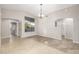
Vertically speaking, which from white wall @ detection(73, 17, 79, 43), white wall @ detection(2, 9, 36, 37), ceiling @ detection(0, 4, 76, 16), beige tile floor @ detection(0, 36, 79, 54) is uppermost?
ceiling @ detection(0, 4, 76, 16)

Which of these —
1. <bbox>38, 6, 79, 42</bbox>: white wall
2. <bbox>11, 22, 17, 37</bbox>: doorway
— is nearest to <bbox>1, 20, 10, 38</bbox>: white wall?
<bbox>11, 22, 17, 37</bbox>: doorway

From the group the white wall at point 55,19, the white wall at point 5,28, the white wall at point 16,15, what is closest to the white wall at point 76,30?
the white wall at point 55,19

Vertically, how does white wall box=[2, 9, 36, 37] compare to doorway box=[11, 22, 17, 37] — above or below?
above

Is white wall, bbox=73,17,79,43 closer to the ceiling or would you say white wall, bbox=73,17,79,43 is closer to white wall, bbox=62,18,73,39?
white wall, bbox=62,18,73,39

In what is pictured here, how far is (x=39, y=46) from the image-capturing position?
2.29 m

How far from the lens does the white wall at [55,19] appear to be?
2215 millimetres

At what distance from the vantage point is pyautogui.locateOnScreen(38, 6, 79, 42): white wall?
7.27ft

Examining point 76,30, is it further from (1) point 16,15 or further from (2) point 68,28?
(1) point 16,15

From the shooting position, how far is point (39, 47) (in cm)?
229

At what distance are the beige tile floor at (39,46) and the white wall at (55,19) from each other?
0.13 meters

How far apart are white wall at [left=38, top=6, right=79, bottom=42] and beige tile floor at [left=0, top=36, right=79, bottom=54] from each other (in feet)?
0.44

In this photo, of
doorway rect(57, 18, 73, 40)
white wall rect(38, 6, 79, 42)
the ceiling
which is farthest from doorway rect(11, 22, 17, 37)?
doorway rect(57, 18, 73, 40)

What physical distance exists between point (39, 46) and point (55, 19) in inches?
26.9
